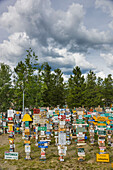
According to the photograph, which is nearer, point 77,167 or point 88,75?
point 77,167

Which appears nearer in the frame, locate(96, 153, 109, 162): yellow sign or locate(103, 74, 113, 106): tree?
locate(96, 153, 109, 162): yellow sign

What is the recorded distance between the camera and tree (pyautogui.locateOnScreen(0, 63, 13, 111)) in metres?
19.2

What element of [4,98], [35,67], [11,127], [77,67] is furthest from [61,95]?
[11,127]

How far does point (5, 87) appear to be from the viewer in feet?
63.3

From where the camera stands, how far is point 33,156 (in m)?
8.95

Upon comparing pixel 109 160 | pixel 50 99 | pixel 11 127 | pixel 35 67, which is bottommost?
pixel 109 160

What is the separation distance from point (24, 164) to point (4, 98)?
13.2 m

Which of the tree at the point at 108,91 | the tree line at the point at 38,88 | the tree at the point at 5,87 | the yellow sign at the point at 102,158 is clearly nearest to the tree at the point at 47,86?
the tree line at the point at 38,88

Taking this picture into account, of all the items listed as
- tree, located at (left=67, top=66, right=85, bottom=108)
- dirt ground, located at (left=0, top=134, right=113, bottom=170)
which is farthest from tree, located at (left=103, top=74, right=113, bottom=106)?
dirt ground, located at (left=0, top=134, right=113, bottom=170)

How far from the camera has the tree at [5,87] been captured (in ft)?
63.1

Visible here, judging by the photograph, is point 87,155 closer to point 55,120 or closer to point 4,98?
point 55,120

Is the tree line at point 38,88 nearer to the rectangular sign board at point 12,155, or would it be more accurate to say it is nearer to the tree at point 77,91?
the tree at point 77,91

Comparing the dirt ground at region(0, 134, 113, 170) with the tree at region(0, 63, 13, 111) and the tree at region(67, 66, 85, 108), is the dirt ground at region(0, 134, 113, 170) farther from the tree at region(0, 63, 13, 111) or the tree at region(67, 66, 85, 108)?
the tree at region(67, 66, 85, 108)

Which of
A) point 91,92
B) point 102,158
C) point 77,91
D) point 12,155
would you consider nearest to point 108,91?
point 91,92
